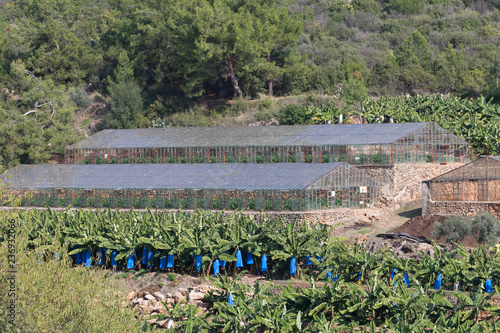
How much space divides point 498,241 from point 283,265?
13.9 metres

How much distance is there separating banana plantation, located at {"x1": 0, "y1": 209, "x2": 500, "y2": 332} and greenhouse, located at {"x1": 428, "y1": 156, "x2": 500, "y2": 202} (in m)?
12.8

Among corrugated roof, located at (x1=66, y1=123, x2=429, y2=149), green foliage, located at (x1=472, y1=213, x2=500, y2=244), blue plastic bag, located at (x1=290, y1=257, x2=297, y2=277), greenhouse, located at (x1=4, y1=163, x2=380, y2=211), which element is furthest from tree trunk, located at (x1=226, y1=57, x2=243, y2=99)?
blue plastic bag, located at (x1=290, y1=257, x2=297, y2=277)

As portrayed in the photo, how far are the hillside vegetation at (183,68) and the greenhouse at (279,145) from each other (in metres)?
7.16

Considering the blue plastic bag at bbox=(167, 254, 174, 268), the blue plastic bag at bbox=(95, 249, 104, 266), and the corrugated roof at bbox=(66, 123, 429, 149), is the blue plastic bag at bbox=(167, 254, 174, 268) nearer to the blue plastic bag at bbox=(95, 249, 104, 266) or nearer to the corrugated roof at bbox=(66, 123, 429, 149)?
the blue plastic bag at bbox=(95, 249, 104, 266)

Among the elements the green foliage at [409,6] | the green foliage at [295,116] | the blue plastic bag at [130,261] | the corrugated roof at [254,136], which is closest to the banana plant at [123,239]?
the blue plastic bag at [130,261]

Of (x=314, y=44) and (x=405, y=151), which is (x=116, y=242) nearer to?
(x=405, y=151)

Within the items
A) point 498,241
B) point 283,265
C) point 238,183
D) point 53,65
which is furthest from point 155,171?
point 53,65

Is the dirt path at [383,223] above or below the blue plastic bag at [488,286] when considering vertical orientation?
below

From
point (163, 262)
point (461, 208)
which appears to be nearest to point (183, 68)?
point (461, 208)

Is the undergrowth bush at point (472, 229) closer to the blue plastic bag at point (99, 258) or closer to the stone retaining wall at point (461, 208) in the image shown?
the stone retaining wall at point (461, 208)

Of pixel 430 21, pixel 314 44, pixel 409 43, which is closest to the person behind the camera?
pixel 409 43

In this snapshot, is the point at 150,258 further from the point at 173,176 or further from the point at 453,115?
the point at 453,115

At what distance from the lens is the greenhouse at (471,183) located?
47.2 metres

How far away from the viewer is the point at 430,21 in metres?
121
